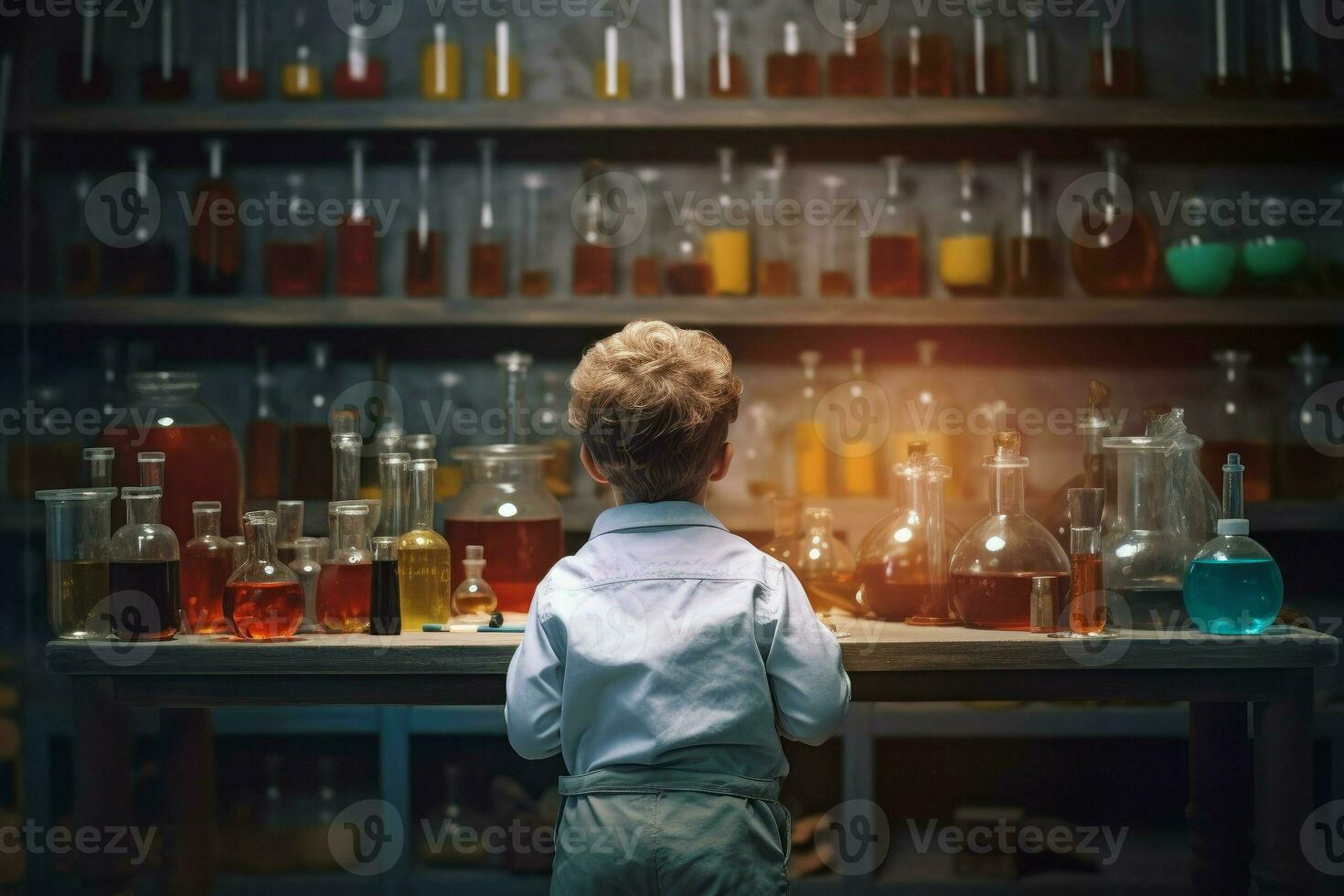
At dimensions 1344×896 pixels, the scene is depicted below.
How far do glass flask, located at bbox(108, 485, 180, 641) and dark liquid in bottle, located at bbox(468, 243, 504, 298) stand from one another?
1.15m

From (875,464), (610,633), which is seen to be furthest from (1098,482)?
(875,464)

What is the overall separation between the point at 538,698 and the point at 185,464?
0.60 metres

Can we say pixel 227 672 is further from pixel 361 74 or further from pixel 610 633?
pixel 361 74

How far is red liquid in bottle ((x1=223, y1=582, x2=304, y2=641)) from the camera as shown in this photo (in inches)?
53.8

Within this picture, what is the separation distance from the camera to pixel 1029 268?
244 centimetres

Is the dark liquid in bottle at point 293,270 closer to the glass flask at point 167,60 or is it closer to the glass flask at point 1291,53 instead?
the glass flask at point 167,60

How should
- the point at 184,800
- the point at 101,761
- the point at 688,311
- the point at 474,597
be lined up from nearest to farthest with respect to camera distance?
the point at 101,761 < the point at 474,597 < the point at 184,800 < the point at 688,311

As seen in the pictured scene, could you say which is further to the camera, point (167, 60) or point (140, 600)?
point (167, 60)

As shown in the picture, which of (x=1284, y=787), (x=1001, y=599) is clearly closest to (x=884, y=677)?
(x=1001, y=599)

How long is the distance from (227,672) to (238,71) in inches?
58.2

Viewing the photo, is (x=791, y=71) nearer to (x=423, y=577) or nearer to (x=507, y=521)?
(x=507, y=521)

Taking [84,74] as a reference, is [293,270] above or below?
below

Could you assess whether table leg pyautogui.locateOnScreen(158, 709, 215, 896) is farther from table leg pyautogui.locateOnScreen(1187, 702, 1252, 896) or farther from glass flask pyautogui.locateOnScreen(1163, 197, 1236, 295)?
glass flask pyautogui.locateOnScreen(1163, 197, 1236, 295)

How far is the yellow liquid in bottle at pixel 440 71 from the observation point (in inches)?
95.3
